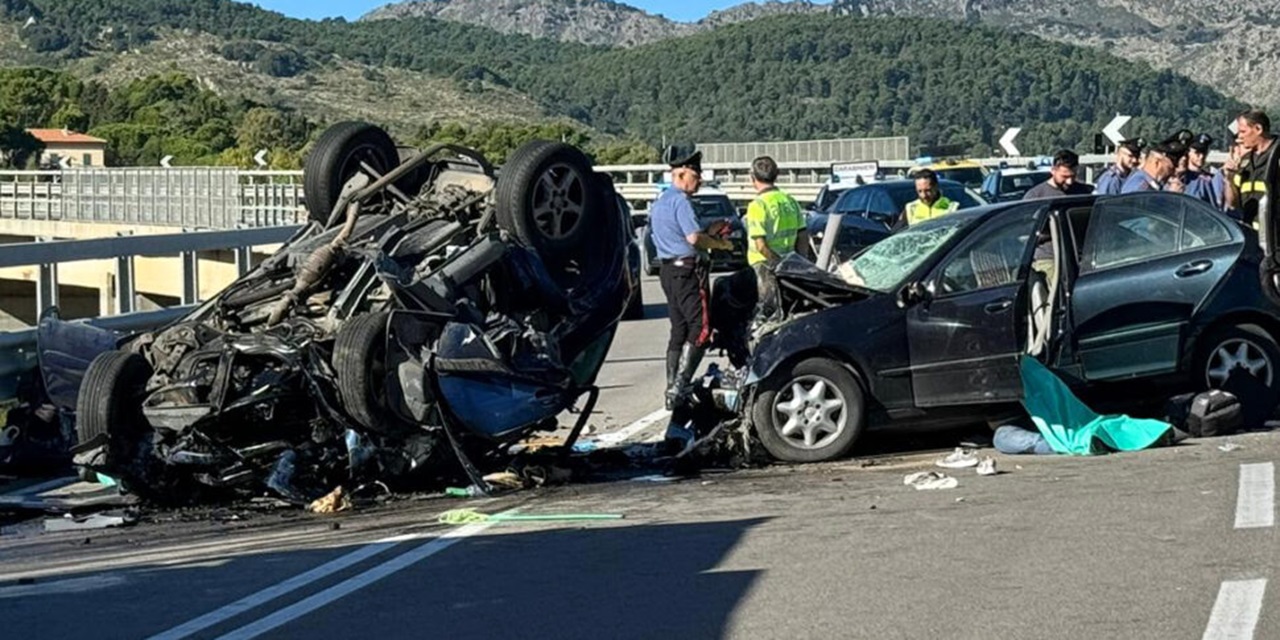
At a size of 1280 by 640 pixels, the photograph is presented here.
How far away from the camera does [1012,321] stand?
11445 millimetres

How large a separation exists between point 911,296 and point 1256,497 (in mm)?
2806

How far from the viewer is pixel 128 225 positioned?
143 feet

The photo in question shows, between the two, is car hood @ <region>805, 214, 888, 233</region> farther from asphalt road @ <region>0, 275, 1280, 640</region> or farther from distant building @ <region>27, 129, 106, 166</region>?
distant building @ <region>27, 129, 106, 166</region>

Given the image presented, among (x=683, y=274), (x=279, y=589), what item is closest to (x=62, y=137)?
(x=683, y=274)

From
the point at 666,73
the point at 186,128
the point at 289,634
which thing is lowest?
the point at 289,634

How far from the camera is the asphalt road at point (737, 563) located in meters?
7.14

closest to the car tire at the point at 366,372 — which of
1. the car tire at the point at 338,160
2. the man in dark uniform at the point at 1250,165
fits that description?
the car tire at the point at 338,160

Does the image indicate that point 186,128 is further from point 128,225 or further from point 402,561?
point 402,561

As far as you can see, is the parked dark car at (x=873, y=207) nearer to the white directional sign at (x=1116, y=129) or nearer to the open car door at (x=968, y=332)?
the white directional sign at (x=1116, y=129)

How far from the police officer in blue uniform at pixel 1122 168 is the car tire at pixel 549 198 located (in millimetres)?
5029

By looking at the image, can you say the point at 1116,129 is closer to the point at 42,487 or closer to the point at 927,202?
the point at 927,202

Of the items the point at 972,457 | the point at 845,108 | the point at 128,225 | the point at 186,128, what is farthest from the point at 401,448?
the point at 845,108

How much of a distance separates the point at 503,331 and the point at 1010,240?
3.13 metres

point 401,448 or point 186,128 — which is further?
point 186,128
